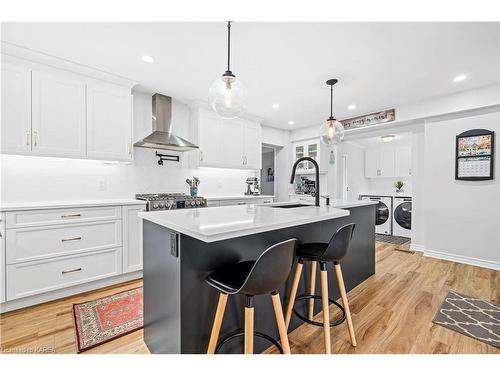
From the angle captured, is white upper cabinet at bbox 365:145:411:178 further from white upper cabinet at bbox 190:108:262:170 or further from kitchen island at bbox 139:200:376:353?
kitchen island at bbox 139:200:376:353

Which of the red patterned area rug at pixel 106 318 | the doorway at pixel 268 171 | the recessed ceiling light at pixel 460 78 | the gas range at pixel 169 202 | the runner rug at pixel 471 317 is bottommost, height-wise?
the red patterned area rug at pixel 106 318

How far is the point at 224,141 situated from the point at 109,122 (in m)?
1.78

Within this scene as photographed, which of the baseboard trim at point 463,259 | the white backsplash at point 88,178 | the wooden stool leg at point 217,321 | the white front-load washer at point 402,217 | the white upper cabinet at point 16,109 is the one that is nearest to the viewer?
the wooden stool leg at point 217,321

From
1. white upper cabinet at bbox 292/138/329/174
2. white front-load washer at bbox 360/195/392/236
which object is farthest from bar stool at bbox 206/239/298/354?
white front-load washer at bbox 360/195/392/236

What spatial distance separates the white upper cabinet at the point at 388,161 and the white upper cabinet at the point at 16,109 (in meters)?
6.74

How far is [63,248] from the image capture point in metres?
2.32

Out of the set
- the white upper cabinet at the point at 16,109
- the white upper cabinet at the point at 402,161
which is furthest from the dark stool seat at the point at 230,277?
the white upper cabinet at the point at 402,161

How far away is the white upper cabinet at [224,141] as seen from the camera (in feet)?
12.4

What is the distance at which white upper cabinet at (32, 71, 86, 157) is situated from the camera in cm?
238

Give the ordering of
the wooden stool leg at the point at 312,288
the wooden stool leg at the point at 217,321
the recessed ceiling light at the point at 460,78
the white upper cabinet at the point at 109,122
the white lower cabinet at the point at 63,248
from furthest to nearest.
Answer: the recessed ceiling light at the point at 460,78, the white upper cabinet at the point at 109,122, the white lower cabinet at the point at 63,248, the wooden stool leg at the point at 312,288, the wooden stool leg at the point at 217,321

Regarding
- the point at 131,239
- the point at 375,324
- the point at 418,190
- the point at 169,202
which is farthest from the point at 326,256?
the point at 418,190

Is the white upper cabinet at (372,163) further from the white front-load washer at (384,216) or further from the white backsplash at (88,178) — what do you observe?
the white backsplash at (88,178)

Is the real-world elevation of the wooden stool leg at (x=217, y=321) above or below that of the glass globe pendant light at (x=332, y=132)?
below
